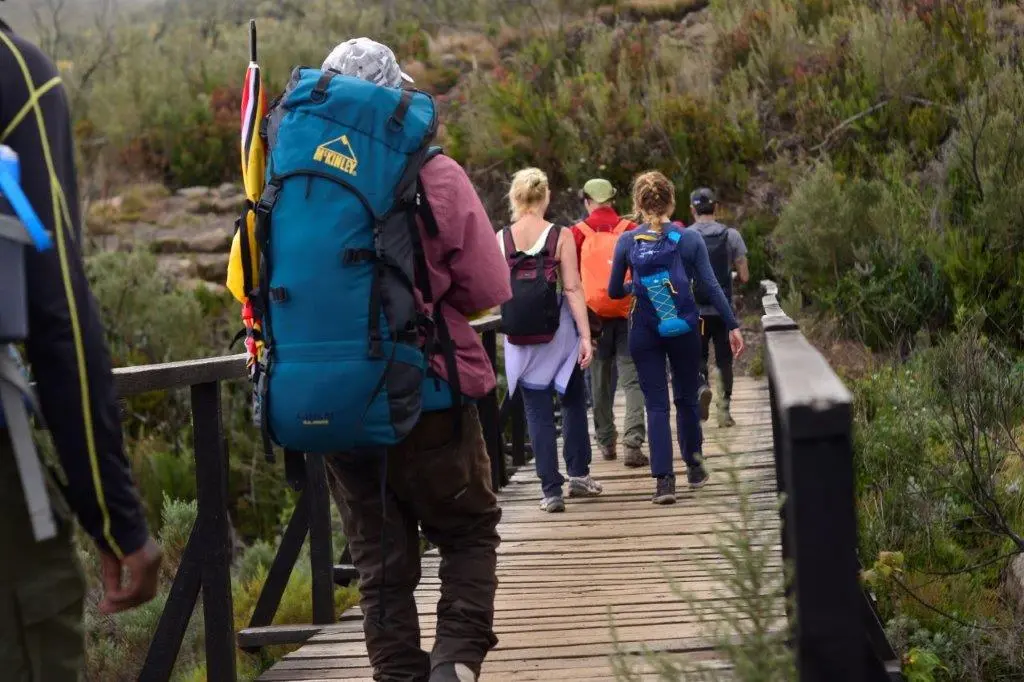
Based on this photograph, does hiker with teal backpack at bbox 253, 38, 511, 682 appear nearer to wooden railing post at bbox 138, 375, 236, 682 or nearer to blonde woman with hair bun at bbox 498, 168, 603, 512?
wooden railing post at bbox 138, 375, 236, 682

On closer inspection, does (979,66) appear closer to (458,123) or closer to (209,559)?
(458,123)

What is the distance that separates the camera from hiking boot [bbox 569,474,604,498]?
862 centimetres

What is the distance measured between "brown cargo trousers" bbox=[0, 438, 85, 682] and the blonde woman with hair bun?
208 inches

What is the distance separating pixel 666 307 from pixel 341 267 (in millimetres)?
4131

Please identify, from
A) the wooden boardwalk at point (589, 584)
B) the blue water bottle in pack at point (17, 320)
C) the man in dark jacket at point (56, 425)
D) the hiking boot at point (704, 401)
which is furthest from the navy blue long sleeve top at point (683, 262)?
the blue water bottle in pack at point (17, 320)

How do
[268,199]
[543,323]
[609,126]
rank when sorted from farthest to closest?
[609,126] → [543,323] → [268,199]

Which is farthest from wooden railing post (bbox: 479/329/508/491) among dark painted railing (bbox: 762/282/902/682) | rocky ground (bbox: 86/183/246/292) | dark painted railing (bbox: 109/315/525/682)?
rocky ground (bbox: 86/183/246/292)

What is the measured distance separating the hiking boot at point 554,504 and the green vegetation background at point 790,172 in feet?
5.07

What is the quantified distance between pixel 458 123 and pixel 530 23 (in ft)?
17.2

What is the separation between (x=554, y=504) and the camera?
8273 millimetres

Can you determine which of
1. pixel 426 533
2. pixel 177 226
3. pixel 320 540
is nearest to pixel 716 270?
pixel 320 540

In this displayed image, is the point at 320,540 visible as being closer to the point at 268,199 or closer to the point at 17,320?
the point at 268,199

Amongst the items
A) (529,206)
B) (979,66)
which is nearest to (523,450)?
(529,206)

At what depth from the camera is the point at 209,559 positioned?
455 centimetres
